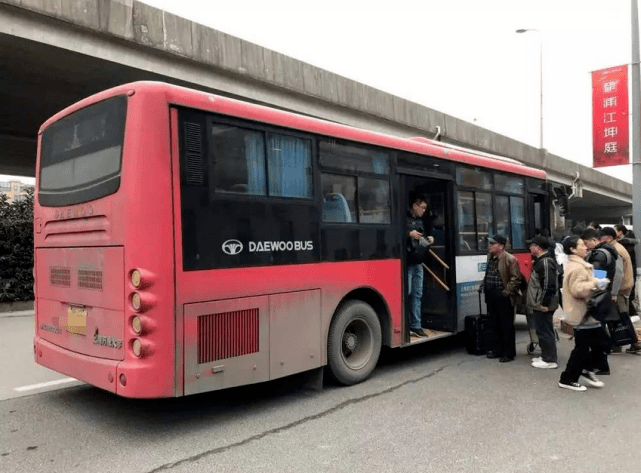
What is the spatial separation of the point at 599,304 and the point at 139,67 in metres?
10.3

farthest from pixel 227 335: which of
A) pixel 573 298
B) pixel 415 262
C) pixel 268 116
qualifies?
pixel 573 298

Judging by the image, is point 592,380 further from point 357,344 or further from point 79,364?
point 79,364

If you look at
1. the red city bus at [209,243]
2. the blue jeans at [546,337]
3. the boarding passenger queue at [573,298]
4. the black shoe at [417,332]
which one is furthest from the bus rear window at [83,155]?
the blue jeans at [546,337]

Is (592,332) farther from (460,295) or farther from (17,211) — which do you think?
(17,211)

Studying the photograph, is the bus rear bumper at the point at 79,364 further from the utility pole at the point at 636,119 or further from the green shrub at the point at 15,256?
the utility pole at the point at 636,119

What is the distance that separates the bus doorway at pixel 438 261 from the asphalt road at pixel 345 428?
137 cm

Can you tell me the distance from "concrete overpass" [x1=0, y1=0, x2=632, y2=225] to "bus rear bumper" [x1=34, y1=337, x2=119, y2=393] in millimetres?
7203

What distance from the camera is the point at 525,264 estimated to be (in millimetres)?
9000

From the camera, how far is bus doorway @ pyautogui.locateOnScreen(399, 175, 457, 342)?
7.43 meters

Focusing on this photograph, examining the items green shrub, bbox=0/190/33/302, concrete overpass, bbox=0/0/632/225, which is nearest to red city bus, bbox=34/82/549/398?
concrete overpass, bbox=0/0/632/225

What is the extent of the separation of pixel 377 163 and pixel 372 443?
327cm

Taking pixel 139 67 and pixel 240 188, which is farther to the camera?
pixel 139 67

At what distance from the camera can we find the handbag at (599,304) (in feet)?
17.8

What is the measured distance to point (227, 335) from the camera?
14.9 feet
